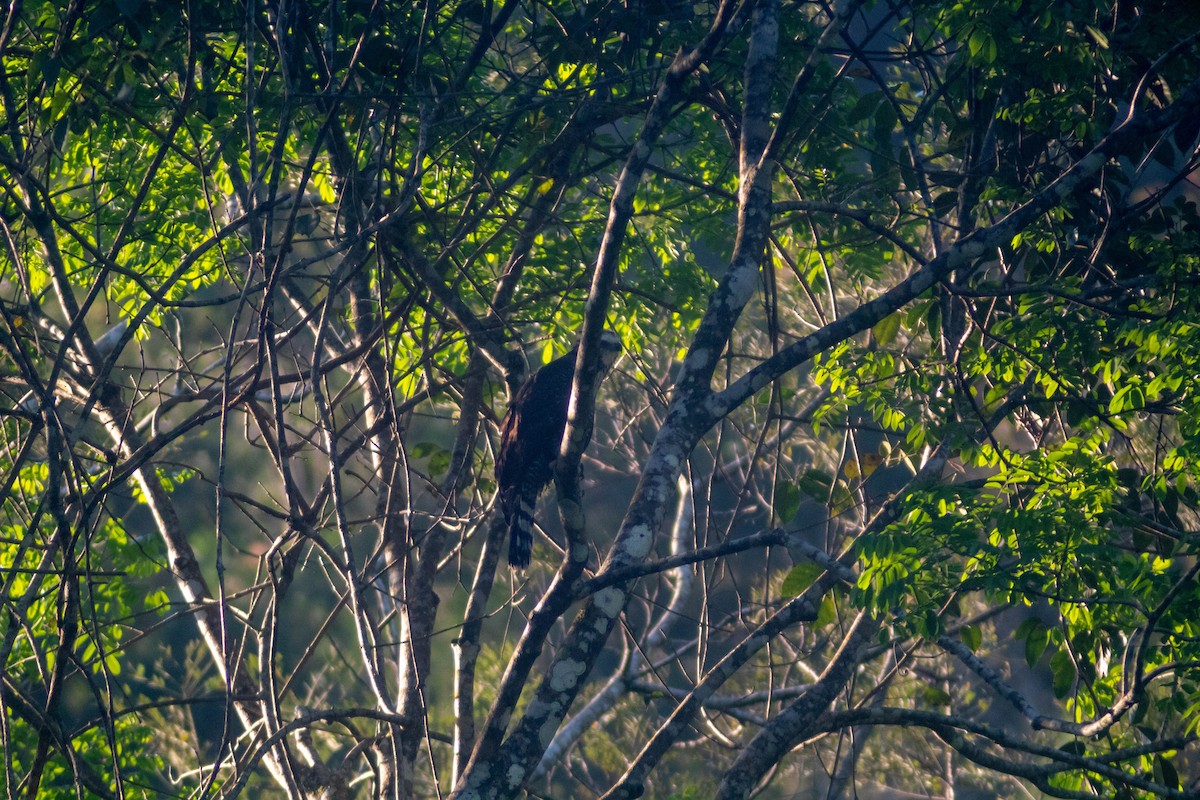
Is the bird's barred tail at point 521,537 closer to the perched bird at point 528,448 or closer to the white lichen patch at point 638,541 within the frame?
the perched bird at point 528,448

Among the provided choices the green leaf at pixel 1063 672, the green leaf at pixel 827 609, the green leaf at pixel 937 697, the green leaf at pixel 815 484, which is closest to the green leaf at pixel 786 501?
the green leaf at pixel 815 484

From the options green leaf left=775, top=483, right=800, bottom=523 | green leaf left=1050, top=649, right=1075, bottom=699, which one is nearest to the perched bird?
green leaf left=775, top=483, right=800, bottom=523

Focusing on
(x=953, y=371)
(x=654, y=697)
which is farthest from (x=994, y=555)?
(x=654, y=697)

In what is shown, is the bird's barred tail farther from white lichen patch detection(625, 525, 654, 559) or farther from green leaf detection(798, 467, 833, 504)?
white lichen patch detection(625, 525, 654, 559)

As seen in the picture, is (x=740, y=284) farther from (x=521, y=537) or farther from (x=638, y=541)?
(x=521, y=537)

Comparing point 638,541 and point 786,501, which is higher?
point 786,501

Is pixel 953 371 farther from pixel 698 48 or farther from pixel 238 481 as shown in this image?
pixel 238 481

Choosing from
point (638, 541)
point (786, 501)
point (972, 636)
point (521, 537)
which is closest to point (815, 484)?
point (786, 501)

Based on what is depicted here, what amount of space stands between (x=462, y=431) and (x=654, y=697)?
1431mm

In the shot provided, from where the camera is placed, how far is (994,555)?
2.85 m

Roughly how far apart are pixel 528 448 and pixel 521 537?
444 millimetres

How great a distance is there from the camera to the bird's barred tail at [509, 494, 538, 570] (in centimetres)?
444

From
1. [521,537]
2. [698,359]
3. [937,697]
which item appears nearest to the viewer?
[698,359]

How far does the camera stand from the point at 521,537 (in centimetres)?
450
